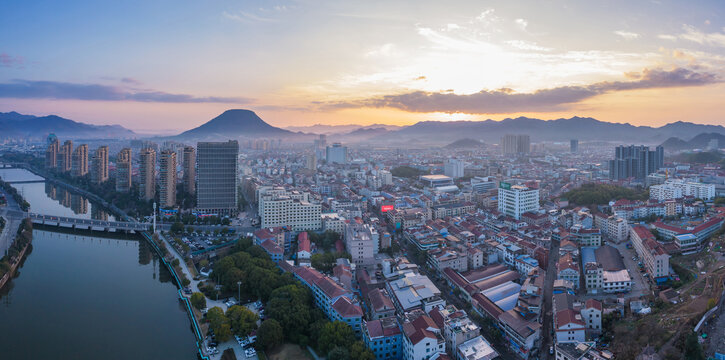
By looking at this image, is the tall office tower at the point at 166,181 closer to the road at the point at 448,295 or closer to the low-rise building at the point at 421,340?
the road at the point at 448,295

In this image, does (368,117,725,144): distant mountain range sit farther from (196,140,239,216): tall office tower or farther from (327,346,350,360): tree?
(327,346,350,360): tree

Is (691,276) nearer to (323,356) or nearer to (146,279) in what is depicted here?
(323,356)

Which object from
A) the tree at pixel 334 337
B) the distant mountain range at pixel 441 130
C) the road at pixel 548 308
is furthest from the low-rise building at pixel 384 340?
the distant mountain range at pixel 441 130

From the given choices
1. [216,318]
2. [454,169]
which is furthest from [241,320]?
[454,169]

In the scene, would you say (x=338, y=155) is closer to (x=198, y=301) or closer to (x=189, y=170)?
(x=189, y=170)

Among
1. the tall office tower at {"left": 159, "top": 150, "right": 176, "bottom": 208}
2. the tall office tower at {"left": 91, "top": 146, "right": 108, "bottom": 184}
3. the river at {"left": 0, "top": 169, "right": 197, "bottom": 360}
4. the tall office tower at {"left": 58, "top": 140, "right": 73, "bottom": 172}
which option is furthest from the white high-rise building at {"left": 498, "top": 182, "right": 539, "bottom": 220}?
the tall office tower at {"left": 58, "top": 140, "right": 73, "bottom": 172}

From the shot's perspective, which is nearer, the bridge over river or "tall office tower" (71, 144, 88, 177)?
the bridge over river

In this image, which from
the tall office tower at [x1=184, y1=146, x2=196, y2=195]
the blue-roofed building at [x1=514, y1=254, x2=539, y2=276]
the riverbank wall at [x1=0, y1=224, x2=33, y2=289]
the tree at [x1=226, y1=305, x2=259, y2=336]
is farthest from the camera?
the tall office tower at [x1=184, y1=146, x2=196, y2=195]

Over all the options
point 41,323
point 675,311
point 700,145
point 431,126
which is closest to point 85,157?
point 41,323
